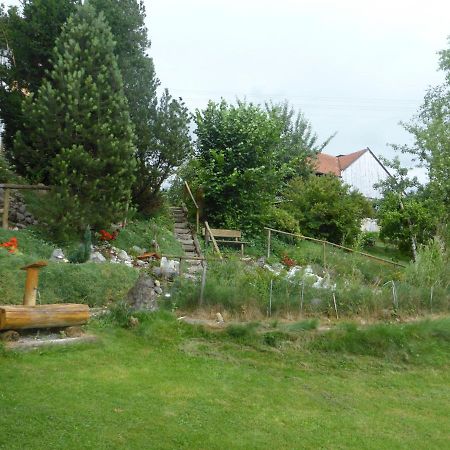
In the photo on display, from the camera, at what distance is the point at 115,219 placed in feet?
39.7

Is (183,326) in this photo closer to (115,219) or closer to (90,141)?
(115,219)

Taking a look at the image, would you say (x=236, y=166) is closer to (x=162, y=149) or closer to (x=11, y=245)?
(x=162, y=149)

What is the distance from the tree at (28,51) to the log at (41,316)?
24.0ft

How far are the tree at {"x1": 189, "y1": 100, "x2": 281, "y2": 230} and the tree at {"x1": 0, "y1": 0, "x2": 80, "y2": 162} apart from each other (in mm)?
5582

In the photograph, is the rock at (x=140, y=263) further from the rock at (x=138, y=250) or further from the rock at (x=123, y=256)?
the rock at (x=138, y=250)

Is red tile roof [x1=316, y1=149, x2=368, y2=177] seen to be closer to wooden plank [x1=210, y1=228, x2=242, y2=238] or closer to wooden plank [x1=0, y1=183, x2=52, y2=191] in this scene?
wooden plank [x1=210, y1=228, x2=242, y2=238]

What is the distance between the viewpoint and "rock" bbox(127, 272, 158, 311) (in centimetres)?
865

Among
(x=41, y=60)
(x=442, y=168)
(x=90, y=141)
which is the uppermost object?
(x=41, y=60)

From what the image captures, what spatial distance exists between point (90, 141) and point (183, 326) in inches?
219

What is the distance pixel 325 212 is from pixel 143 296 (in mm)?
11313

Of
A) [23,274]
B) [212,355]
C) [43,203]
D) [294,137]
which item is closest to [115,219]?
[43,203]

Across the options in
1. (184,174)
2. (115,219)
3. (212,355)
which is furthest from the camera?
(184,174)

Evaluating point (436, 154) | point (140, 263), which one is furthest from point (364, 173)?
point (140, 263)

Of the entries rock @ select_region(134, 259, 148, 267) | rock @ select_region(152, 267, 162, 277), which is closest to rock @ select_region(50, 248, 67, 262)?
rock @ select_region(134, 259, 148, 267)
